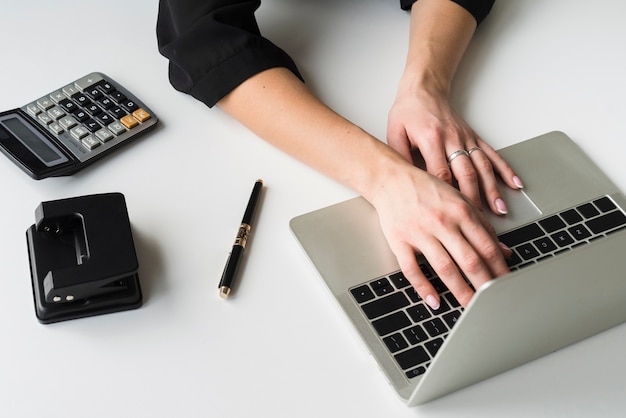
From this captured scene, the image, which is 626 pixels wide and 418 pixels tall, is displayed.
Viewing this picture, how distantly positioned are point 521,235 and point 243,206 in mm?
329

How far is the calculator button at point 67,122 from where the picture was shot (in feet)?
3.24

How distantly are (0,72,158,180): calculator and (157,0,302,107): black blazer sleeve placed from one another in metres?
0.07

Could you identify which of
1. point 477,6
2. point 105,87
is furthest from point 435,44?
point 105,87

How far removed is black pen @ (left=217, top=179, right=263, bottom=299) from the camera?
0.85 metres

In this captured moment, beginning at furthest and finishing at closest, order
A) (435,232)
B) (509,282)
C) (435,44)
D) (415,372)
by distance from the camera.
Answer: (435,44) → (435,232) → (415,372) → (509,282)

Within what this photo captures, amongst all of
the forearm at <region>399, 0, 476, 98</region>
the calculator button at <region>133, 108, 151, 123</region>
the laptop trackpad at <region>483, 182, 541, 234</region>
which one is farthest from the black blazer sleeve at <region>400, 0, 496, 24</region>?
the calculator button at <region>133, 108, 151, 123</region>

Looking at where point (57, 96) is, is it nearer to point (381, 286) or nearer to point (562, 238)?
point (381, 286)

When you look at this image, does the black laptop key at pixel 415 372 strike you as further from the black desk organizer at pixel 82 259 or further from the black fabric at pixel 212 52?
the black fabric at pixel 212 52

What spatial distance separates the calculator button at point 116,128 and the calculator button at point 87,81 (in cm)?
8

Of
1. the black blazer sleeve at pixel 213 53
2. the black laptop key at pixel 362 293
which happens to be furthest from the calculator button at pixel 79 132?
the black laptop key at pixel 362 293

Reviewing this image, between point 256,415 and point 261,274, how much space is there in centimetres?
17

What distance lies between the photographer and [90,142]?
976mm

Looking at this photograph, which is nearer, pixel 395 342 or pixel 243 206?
pixel 395 342

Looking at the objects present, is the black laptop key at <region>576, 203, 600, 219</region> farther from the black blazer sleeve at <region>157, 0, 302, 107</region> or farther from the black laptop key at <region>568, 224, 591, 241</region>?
the black blazer sleeve at <region>157, 0, 302, 107</region>
